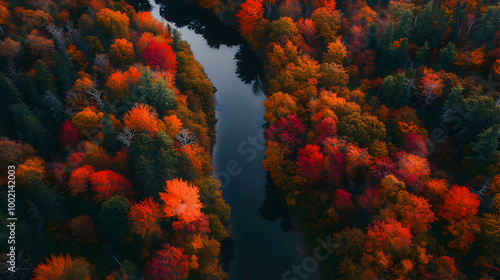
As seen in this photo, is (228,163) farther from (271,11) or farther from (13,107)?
(271,11)

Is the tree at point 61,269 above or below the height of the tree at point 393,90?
below

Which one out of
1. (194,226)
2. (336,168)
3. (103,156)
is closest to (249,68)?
(336,168)

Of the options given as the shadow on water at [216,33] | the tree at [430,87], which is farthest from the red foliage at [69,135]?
the tree at [430,87]

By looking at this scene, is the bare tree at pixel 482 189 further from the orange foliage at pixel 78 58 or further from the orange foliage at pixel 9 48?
the orange foliage at pixel 9 48

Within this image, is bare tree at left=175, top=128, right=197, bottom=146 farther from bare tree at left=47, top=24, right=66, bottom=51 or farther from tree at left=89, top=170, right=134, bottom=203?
bare tree at left=47, top=24, right=66, bottom=51

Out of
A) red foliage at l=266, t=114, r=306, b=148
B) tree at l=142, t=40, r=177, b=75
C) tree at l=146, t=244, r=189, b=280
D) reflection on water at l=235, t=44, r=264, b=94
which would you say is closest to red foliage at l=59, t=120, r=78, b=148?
tree at l=142, t=40, r=177, b=75

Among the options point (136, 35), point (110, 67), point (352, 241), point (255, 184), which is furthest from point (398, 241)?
point (136, 35)

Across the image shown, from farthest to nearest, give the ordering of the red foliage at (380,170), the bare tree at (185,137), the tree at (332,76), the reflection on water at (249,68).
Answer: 1. the reflection on water at (249,68)
2. the tree at (332,76)
3. the bare tree at (185,137)
4. the red foliage at (380,170)
